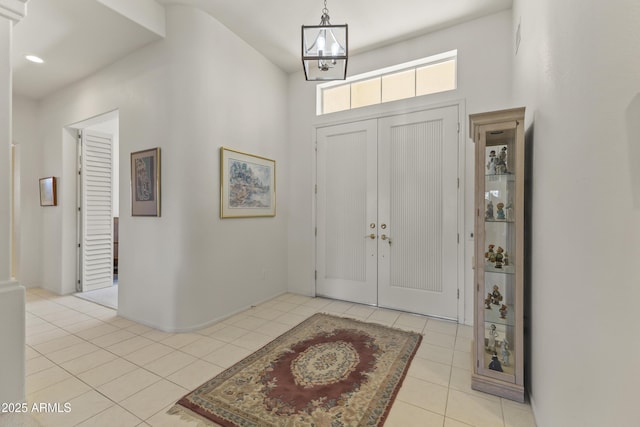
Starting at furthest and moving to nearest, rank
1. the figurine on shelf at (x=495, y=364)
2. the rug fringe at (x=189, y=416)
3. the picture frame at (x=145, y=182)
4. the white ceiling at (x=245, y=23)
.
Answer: the picture frame at (x=145, y=182) < the white ceiling at (x=245, y=23) < the figurine on shelf at (x=495, y=364) < the rug fringe at (x=189, y=416)

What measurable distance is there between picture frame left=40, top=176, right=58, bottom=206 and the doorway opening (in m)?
0.31

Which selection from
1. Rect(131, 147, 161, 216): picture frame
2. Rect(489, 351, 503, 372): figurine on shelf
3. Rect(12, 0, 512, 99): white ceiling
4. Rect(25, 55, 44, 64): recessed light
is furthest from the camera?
Rect(25, 55, 44, 64): recessed light

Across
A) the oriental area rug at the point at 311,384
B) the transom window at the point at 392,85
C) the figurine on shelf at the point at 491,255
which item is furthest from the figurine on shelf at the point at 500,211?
the transom window at the point at 392,85

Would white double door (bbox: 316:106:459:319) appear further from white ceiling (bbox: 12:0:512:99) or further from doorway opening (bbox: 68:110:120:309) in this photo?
doorway opening (bbox: 68:110:120:309)

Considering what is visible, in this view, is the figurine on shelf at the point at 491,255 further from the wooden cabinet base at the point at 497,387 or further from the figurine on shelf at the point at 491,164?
the wooden cabinet base at the point at 497,387

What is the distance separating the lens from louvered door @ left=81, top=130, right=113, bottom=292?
14.6ft

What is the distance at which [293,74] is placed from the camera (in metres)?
4.30

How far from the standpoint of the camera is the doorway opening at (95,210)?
14.5 ft

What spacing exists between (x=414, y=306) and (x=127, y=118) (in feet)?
13.5

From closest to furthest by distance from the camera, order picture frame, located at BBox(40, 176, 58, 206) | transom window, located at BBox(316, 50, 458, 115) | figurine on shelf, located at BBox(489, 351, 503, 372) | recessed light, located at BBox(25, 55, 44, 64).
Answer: figurine on shelf, located at BBox(489, 351, 503, 372) < transom window, located at BBox(316, 50, 458, 115) < recessed light, located at BBox(25, 55, 44, 64) < picture frame, located at BBox(40, 176, 58, 206)

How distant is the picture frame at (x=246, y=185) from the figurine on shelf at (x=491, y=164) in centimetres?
265

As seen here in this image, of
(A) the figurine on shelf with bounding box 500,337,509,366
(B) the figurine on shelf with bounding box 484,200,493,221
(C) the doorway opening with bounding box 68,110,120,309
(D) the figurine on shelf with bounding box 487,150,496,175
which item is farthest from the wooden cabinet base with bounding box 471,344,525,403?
(C) the doorway opening with bounding box 68,110,120,309

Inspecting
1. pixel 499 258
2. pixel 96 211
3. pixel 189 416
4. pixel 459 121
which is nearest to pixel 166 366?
pixel 189 416

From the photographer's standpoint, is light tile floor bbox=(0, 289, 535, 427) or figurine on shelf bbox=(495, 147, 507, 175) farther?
figurine on shelf bbox=(495, 147, 507, 175)
